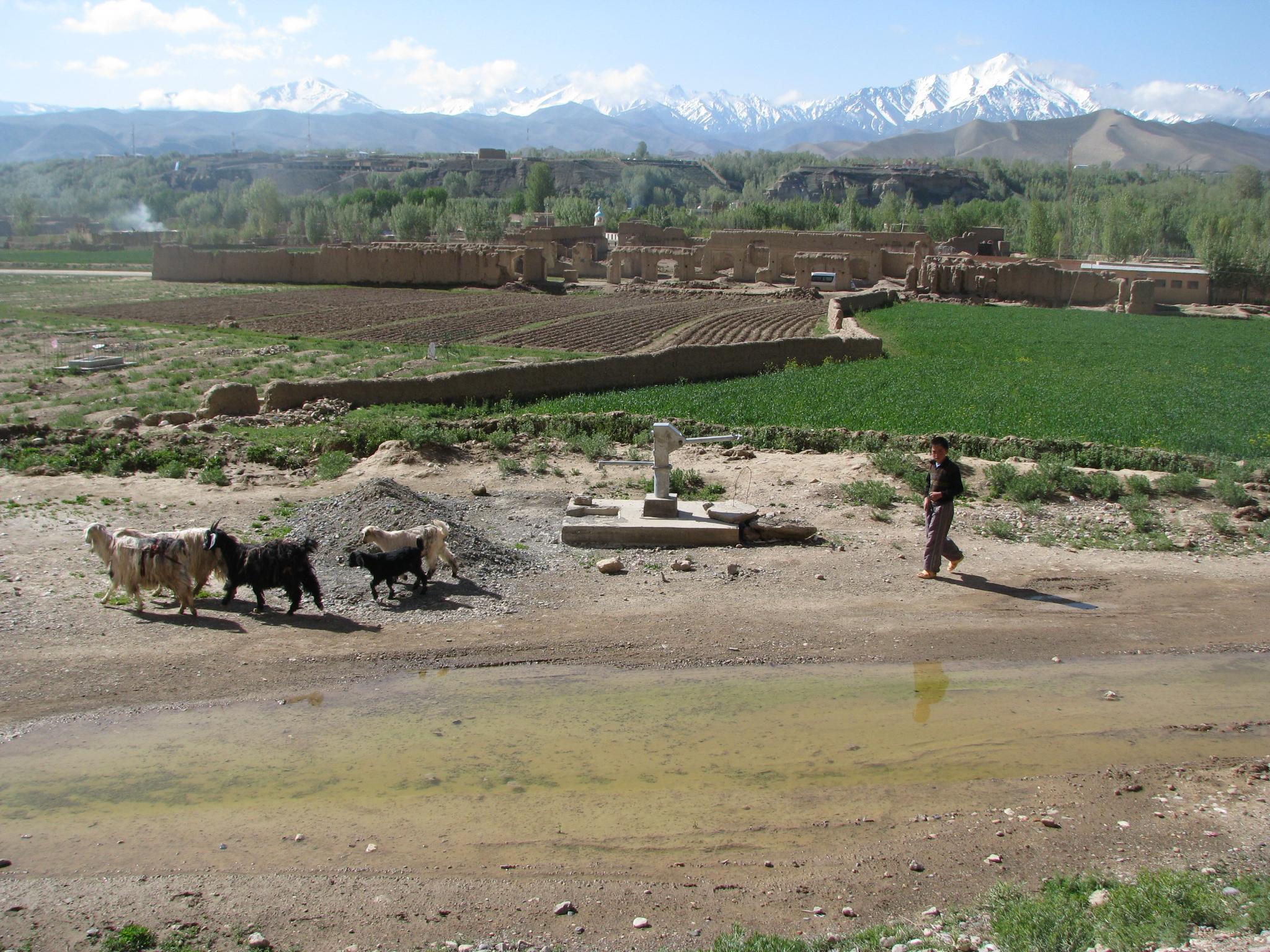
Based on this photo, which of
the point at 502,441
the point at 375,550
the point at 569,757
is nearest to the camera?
the point at 569,757

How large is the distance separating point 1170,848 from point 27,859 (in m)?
7.22

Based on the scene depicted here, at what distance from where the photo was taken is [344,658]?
9.29 metres

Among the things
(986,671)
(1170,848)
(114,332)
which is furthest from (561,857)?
(114,332)

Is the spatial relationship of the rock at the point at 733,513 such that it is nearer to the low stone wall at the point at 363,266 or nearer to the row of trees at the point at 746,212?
the low stone wall at the point at 363,266

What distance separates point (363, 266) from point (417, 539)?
49.6 m

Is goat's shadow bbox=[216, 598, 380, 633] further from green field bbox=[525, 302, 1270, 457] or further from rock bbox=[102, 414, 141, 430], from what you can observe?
green field bbox=[525, 302, 1270, 457]

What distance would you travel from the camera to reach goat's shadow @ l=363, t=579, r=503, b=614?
34.4 feet

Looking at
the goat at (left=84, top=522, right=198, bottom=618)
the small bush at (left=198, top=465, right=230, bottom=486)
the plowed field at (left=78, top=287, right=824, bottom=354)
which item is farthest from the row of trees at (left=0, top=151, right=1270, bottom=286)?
the goat at (left=84, top=522, right=198, bottom=618)

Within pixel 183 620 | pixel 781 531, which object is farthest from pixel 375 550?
pixel 781 531

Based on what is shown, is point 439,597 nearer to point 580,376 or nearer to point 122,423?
point 122,423

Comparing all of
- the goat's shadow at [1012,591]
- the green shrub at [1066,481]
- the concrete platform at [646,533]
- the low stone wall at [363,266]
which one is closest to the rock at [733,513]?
the concrete platform at [646,533]

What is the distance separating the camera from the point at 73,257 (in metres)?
81.2

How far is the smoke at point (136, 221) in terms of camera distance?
487 ft

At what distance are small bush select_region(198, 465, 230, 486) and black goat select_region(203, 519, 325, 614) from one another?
516cm
